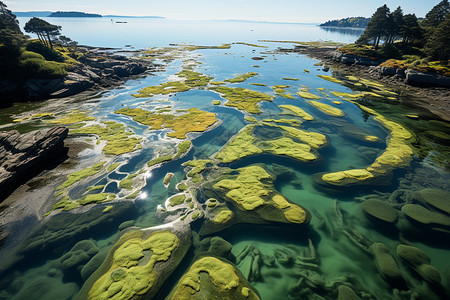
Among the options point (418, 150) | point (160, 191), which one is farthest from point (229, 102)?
A: point (418, 150)

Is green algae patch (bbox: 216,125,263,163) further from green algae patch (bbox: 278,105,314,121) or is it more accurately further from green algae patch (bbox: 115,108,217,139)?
green algae patch (bbox: 278,105,314,121)

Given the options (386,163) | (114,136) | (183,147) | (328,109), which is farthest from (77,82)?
(386,163)

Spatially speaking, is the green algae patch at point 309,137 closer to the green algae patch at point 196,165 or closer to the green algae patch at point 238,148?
the green algae patch at point 238,148

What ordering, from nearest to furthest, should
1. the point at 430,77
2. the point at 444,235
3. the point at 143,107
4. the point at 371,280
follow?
the point at 371,280, the point at 444,235, the point at 143,107, the point at 430,77

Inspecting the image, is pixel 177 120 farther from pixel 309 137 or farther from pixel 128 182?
pixel 309 137

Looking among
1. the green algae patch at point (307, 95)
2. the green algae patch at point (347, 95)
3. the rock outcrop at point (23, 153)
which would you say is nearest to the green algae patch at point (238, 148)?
the rock outcrop at point (23, 153)

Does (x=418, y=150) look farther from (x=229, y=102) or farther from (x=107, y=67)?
(x=107, y=67)

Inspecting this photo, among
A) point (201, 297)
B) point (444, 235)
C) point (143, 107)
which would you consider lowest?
point (444, 235)

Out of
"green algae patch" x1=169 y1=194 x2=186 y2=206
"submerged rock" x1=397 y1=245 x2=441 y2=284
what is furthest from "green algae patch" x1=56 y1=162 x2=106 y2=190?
"submerged rock" x1=397 y1=245 x2=441 y2=284
